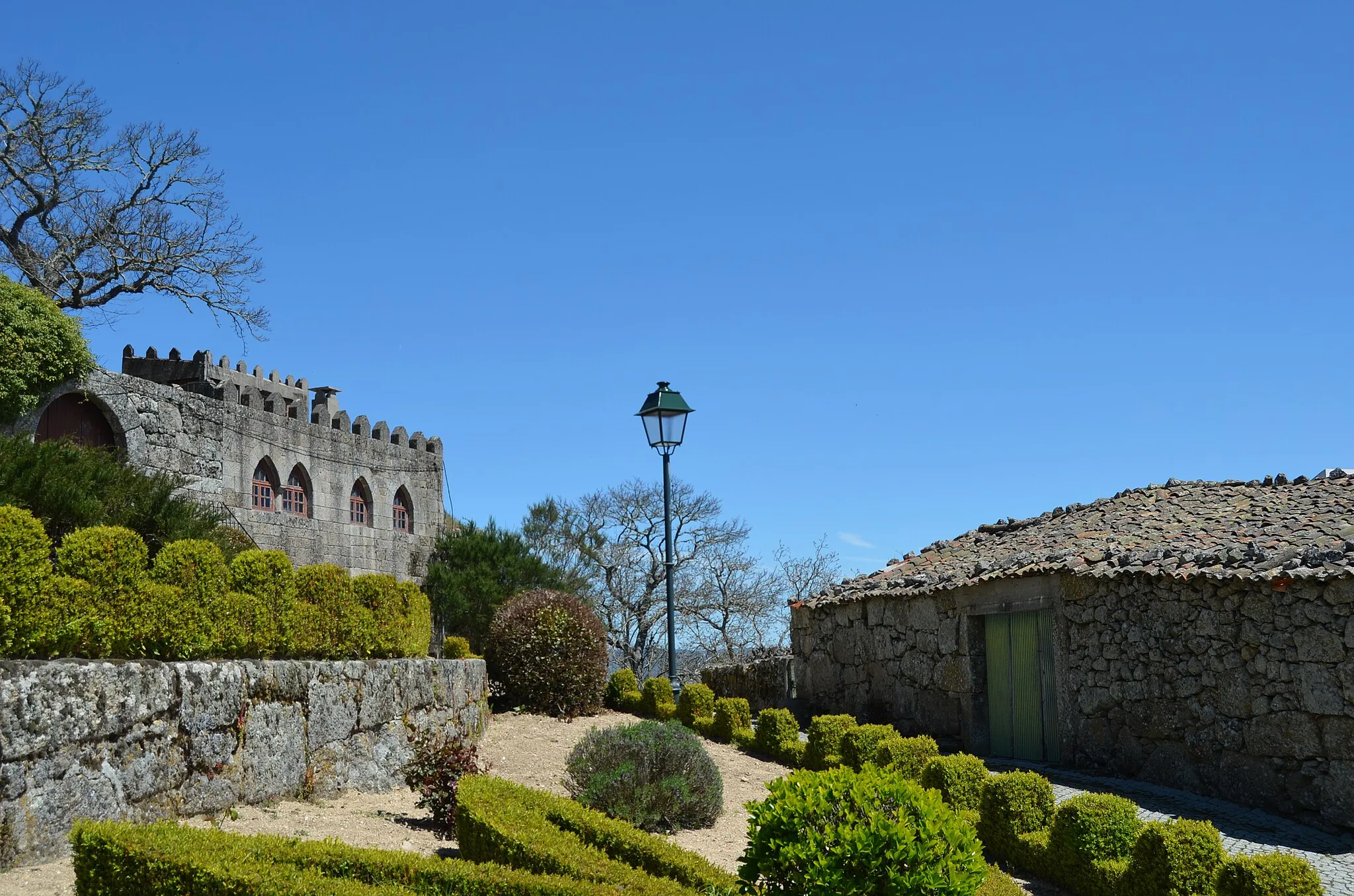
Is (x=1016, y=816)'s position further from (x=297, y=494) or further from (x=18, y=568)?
(x=297, y=494)

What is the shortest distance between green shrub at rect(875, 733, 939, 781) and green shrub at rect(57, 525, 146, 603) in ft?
22.9

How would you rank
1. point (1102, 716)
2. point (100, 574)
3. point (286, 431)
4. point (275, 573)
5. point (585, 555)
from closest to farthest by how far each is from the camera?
point (100, 574) → point (275, 573) → point (1102, 716) → point (286, 431) → point (585, 555)

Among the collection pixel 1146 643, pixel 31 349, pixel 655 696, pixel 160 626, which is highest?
pixel 31 349

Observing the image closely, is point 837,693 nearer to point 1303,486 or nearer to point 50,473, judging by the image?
point 1303,486

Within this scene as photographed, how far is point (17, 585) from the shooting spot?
231 inches

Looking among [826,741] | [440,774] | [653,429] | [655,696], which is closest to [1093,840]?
[826,741]

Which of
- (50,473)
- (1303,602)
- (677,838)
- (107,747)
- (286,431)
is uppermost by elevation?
(286,431)

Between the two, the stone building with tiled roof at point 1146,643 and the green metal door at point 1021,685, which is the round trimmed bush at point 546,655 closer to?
the stone building with tiled roof at point 1146,643

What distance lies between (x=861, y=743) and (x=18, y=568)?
7.92 metres

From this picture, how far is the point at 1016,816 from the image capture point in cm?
832

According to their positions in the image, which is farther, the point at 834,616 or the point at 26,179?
the point at 26,179

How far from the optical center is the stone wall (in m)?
9.77

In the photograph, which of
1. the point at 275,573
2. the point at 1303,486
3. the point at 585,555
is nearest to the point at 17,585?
the point at 275,573

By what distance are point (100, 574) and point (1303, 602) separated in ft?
32.9
